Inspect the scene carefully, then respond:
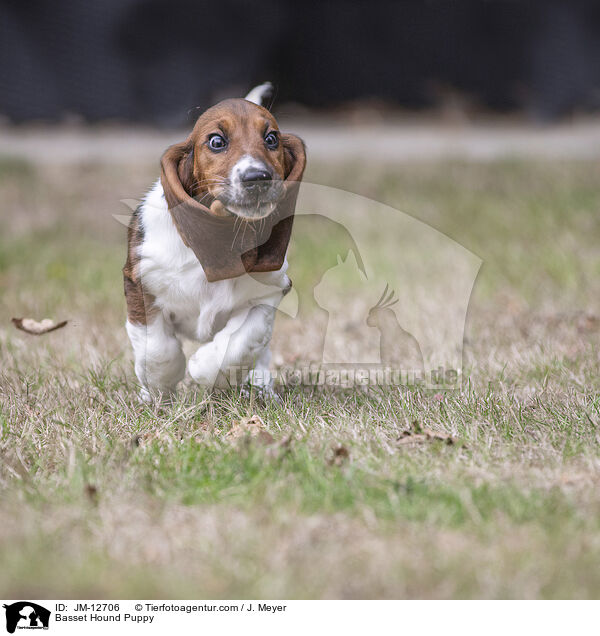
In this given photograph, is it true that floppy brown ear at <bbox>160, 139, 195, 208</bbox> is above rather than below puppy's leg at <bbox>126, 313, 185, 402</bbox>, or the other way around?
above

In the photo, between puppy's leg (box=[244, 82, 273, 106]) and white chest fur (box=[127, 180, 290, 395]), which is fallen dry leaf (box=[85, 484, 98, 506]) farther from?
puppy's leg (box=[244, 82, 273, 106])

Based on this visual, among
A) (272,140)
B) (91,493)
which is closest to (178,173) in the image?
(272,140)

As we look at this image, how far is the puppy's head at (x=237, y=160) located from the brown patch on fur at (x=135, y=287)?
326 mm

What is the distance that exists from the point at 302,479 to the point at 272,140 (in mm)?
1077

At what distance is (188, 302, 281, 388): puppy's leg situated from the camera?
3156 millimetres

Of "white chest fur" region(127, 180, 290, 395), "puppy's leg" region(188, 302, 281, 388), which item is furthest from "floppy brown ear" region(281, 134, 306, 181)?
"puppy's leg" region(188, 302, 281, 388)

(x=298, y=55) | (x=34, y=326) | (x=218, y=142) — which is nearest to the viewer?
(x=218, y=142)

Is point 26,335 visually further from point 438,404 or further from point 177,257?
point 438,404

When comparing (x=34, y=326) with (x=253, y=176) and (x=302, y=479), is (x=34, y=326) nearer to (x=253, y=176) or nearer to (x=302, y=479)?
(x=253, y=176)

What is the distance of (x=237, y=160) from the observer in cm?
278

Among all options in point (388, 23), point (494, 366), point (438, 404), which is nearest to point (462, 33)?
point (388, 23)
